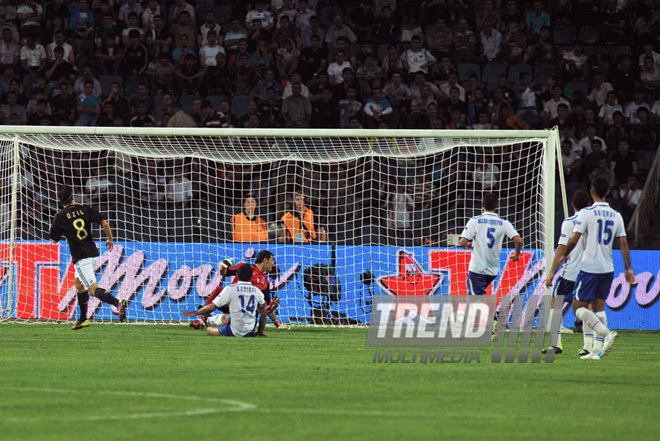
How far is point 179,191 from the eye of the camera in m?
17.8

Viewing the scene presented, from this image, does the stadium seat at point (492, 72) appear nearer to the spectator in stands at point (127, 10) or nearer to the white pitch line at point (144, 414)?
the spectator in stands at point (127, 10)

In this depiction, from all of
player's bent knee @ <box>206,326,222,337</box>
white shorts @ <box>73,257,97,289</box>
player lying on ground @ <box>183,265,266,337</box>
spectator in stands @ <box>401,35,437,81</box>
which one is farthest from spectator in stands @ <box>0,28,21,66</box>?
player's bent knee @ <box>206,326,222,337</box>

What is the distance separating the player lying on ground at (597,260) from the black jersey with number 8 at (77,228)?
6875 mm

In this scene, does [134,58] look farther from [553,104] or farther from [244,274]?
[244,274]

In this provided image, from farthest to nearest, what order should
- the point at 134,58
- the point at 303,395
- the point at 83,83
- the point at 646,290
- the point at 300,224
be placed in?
the point at 134,58, the point at 83,83, the point at 300,224, the point at 646,290, the point at 303,395

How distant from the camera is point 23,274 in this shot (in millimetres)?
16484

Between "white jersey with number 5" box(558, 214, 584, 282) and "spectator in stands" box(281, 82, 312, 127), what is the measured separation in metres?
9.91

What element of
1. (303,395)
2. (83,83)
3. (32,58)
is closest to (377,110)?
(83,83)

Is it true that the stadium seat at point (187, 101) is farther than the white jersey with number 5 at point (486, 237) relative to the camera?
Yes

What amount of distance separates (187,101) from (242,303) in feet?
29.0

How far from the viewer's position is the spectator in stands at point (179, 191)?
1764 centimetres

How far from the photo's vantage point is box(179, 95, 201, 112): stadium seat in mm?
20977

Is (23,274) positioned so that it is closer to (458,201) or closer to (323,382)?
(458,201)

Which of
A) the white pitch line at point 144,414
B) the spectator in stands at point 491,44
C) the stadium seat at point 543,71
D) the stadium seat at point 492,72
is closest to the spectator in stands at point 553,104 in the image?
the stadium seat at point 543,71
